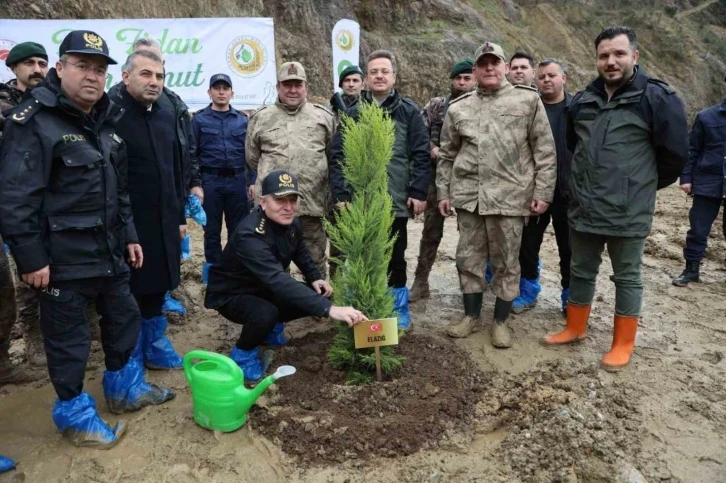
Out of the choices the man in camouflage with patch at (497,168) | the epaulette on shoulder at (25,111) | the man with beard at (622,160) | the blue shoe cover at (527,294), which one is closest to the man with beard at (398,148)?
the man in camouflage with patch at (497,168)

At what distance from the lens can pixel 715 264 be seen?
7.09 m

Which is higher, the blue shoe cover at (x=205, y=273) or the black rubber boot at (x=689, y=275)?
the black rubber boot at (x=689, y=275)

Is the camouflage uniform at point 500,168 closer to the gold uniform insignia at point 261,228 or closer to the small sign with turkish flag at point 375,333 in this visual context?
the small sign with turkish flag at point 375,333

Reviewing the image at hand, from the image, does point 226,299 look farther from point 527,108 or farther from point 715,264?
point 715,264

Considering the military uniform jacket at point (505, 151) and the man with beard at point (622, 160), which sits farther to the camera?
the military uniform jacket at point (505, 151)

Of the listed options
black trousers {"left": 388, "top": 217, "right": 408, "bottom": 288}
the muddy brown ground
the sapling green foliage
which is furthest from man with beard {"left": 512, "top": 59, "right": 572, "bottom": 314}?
the sapling green foliage

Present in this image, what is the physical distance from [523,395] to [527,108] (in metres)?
2.33

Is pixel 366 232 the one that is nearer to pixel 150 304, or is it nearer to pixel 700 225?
pixel 150 304

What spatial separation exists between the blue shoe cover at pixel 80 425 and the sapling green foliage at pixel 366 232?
1.63 metres

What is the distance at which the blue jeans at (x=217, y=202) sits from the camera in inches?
240

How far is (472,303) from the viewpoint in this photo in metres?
4.76

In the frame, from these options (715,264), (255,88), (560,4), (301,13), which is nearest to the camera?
(715,264)

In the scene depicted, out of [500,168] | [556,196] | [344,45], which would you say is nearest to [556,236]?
[556,196]

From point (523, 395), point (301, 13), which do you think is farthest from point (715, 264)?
point (301, 13)
